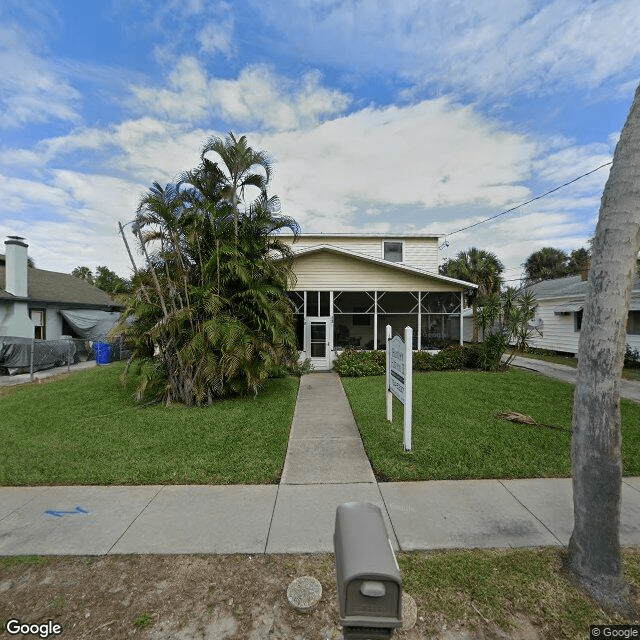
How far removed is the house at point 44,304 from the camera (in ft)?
50.7

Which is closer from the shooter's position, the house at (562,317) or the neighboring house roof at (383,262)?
the neighboring house roof at (383,262)

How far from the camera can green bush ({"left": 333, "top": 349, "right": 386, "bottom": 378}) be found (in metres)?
12.2

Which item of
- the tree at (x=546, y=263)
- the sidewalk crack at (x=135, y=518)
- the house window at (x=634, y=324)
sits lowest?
the sidewalk crack at (x=135, y=518)

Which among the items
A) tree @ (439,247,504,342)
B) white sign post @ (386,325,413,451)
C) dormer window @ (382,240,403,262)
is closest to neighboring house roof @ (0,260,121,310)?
dormer window @ (382,240,403,262)

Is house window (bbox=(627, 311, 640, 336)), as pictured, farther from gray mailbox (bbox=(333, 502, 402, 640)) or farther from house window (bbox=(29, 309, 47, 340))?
house window (bbox=(29, 309, 47, 340))

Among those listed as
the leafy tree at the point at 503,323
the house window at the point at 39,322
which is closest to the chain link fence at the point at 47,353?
the house window at the point at 39,322

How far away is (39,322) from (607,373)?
842 inches

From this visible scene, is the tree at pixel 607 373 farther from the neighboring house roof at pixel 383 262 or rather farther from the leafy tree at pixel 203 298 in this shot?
the neighboring house roof at pixel 383 262

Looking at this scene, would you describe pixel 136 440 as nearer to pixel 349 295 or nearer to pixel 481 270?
pixel 349 295

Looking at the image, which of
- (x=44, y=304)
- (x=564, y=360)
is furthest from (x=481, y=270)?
(x=44, y=304)

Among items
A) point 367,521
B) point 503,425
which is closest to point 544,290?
point 503,425

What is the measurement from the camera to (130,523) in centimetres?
348

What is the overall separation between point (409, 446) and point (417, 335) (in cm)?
972

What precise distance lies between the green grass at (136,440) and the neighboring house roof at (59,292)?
964 centimetres
